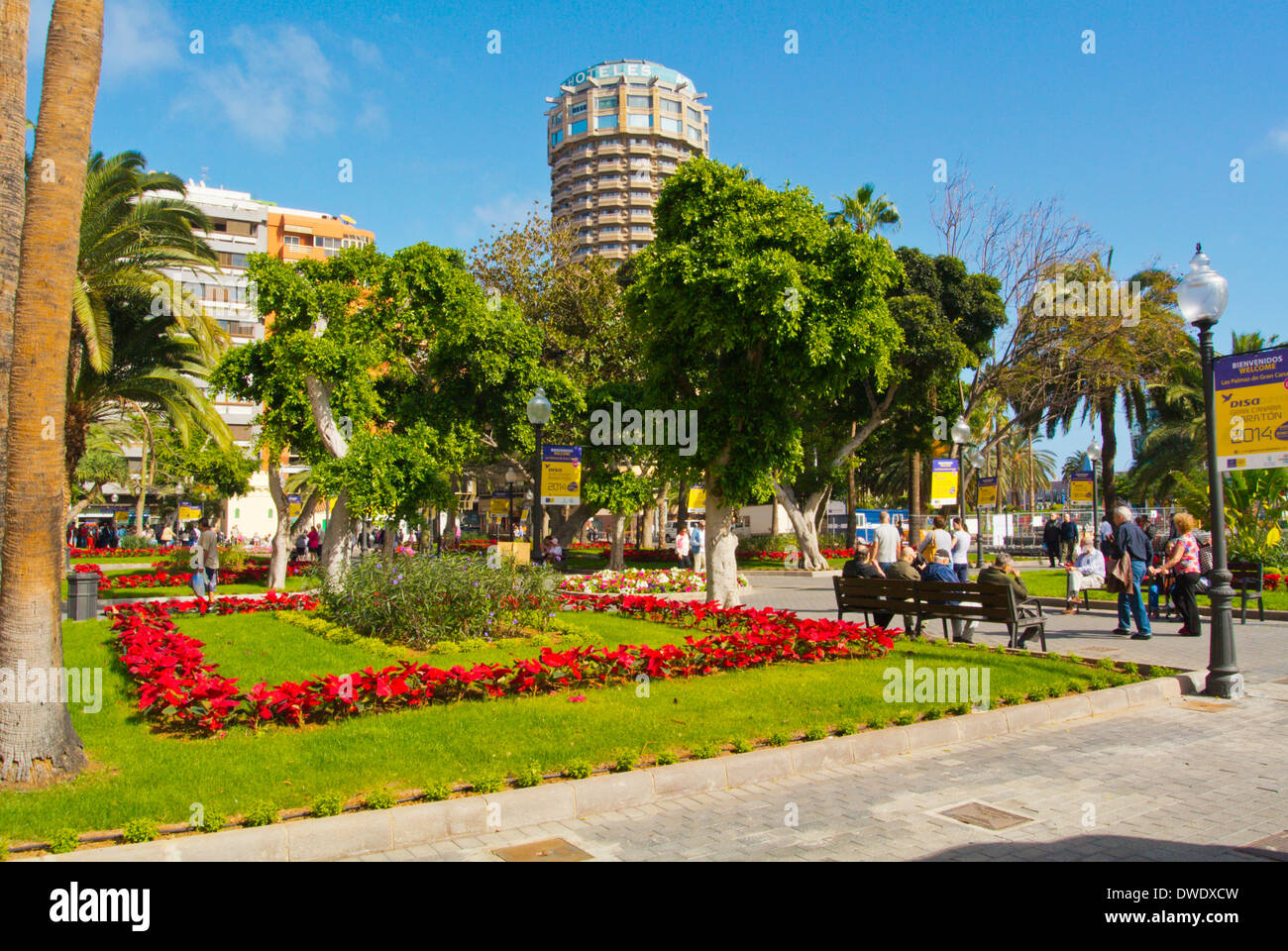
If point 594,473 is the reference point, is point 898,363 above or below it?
above

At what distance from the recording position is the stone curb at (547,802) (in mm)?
4504

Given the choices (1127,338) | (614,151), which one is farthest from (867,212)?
(614,151)

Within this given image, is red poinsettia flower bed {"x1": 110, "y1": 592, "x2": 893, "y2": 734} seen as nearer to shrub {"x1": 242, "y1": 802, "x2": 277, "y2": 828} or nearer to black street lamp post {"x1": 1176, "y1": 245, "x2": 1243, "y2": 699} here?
shrub {"x1": 242, "y1": 802, "x2": 277, "y2": 828}

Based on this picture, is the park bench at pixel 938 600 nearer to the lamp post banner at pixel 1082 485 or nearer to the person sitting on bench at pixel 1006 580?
the person sitting on bench at pixel 1006 580

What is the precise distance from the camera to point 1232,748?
6777 mm

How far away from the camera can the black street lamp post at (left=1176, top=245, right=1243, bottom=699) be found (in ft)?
28.3

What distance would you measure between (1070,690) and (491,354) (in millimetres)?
15237

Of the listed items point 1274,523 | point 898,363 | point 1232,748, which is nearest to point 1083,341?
point 898,363

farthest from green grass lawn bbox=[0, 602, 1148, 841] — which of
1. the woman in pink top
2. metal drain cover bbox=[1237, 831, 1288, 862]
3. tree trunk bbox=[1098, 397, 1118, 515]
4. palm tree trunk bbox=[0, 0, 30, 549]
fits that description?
tree trunk bbox=[1098, 397, 1118, 515]

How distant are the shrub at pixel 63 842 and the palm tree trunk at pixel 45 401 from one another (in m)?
1.24

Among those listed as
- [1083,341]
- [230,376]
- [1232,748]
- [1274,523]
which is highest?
[1083,341]

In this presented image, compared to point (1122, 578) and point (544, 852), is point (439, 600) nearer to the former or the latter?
point (544, 852)
